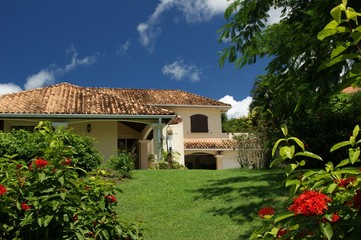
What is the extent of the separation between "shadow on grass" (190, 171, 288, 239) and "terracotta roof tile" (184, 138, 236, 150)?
18719mm

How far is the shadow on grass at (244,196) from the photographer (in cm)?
753

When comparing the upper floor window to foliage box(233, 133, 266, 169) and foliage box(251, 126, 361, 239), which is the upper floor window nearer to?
foliage box(233, 133, 266, 169)

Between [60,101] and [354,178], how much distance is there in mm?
18685

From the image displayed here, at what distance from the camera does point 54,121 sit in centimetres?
1781

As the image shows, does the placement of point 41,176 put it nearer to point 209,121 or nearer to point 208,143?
point 208,143

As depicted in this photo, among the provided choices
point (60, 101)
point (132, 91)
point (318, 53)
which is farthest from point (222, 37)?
point (132, 91)

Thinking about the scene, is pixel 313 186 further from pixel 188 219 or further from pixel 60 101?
pixel 60 101

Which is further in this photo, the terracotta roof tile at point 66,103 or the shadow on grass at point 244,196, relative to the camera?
the terracotta roof tile at point 66,103

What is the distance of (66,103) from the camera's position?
18922mm

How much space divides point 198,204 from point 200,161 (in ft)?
81.5

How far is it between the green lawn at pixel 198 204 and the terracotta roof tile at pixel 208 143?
701 inches

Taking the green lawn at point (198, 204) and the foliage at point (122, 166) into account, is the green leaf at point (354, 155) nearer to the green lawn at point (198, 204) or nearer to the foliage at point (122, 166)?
the green lawn at point (198, 204)

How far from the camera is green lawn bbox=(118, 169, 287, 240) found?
6.99 m

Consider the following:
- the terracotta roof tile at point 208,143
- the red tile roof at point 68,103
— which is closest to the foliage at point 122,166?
the red tile roof at point 68,103
